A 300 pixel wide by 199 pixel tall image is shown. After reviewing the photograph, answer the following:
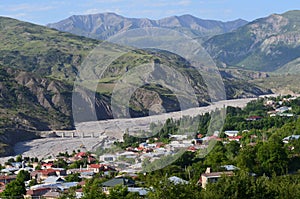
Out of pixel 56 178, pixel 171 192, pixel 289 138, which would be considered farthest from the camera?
pixel 289 138

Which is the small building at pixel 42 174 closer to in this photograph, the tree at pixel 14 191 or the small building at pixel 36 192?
the small building at pixel 36 192

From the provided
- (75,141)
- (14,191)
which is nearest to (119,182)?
(14,191)

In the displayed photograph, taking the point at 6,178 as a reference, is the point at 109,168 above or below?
above

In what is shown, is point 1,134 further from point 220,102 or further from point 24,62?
point 24,62

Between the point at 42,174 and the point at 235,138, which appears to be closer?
the point at 42,174

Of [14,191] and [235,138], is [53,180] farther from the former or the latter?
[235,138]

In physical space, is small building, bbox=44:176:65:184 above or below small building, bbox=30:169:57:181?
above

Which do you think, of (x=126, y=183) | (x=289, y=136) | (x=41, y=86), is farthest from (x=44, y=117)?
(x=126, y=183)

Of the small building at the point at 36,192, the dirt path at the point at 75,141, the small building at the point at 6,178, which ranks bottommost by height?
the dirt path at the point at 75,141

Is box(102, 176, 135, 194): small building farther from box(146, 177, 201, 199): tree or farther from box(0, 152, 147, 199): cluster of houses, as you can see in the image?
box(146, 177, 201, 199): tree

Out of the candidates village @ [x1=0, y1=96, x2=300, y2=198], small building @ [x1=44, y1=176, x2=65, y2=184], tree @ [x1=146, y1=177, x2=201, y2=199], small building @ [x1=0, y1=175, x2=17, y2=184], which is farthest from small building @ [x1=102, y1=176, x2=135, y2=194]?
small building @ [x1=0, y1=175, x2=17, y2=184]

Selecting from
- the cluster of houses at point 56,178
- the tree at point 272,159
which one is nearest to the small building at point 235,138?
the cluster of houses at point 56,178
